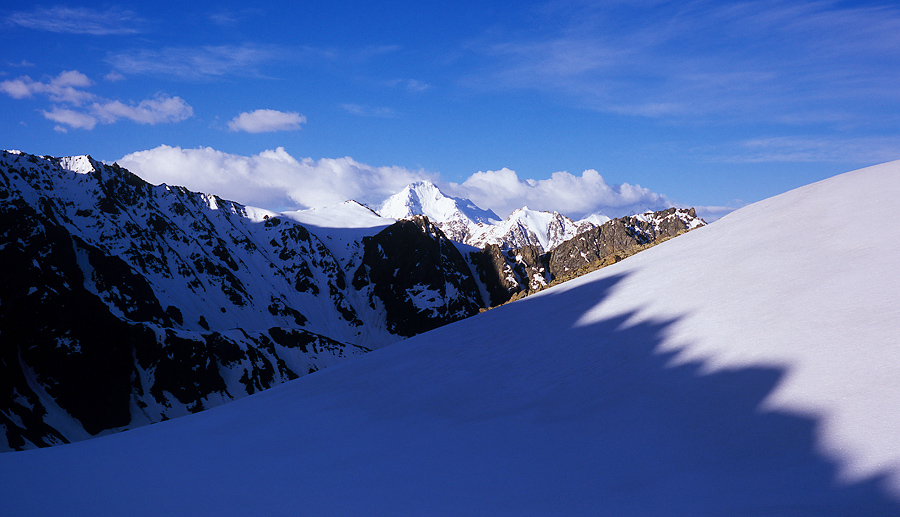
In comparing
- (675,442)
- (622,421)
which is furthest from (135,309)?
(675,442)

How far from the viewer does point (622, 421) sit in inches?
192

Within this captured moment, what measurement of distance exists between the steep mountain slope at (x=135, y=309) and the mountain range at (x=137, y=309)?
1.13ft

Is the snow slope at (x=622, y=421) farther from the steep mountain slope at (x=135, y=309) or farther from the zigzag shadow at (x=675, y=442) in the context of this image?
the steep mountain slope at (x=135, y=309)

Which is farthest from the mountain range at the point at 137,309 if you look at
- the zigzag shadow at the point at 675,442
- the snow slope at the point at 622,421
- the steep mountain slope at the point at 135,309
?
the zigzag shadow at the point at 675,442

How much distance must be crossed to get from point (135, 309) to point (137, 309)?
0.49 metres

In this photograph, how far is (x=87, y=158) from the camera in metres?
157

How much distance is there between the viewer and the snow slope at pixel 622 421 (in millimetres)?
3686

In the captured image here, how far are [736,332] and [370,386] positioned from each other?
594 cm

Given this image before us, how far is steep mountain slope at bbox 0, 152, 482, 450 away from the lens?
90688 millimetres

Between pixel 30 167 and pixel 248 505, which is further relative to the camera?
pixel 30 167

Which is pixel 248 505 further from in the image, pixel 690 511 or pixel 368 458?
pixel 690 511

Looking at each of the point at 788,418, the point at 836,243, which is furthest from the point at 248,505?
the point at 836,243

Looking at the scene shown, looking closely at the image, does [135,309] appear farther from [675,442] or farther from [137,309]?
[675,442]

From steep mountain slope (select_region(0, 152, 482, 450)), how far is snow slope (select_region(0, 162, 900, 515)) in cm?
8596
